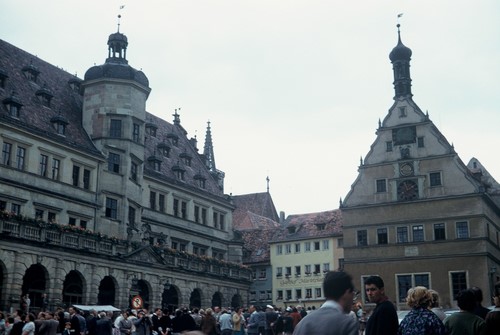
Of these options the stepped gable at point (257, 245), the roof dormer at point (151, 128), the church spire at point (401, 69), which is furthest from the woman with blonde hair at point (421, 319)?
the stepped gable at point (257, 245)

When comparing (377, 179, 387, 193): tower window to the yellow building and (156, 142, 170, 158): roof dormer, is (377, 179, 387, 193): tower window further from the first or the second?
(156, 142, 170, 158): roof dormer

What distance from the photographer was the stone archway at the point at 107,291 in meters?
44.4

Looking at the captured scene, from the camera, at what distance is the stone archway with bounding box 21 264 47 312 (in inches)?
1538

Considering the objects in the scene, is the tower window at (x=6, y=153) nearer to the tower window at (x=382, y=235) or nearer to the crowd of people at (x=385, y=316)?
the tower window at (x=382, y=235)

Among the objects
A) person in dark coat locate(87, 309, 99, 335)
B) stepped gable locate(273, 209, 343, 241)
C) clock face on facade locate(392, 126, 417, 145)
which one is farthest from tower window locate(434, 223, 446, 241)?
person in dark coat locate(87, 309, 99, 335)

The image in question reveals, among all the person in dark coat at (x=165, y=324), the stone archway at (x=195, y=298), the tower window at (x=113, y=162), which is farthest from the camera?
the stone archway at (x=195, y=298)

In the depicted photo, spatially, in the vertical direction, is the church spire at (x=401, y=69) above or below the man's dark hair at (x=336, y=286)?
above

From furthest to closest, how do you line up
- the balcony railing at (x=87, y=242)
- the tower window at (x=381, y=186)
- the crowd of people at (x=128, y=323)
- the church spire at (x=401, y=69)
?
the church spire at (x=401, y=69), the tower window at (x=381, y=186), the balcony railing at (x=87, y=242), the crowd of people at (x=128, y=323)

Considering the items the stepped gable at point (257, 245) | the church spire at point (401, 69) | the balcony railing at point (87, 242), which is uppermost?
the church spire at point (401, 69)

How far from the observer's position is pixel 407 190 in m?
53.5

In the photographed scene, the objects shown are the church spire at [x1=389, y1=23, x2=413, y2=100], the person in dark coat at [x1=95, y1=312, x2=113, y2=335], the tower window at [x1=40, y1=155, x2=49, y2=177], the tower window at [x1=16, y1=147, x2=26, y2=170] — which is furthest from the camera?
the church spire at [x1=389, y1=23, x2=413, y2=100]

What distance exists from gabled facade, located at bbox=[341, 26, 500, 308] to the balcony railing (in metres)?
12.2

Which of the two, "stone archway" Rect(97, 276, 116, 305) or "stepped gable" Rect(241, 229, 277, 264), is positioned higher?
"stepped gable" Rect(241, 229, 277, 264)

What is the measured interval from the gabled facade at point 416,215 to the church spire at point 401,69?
117 millimetres
